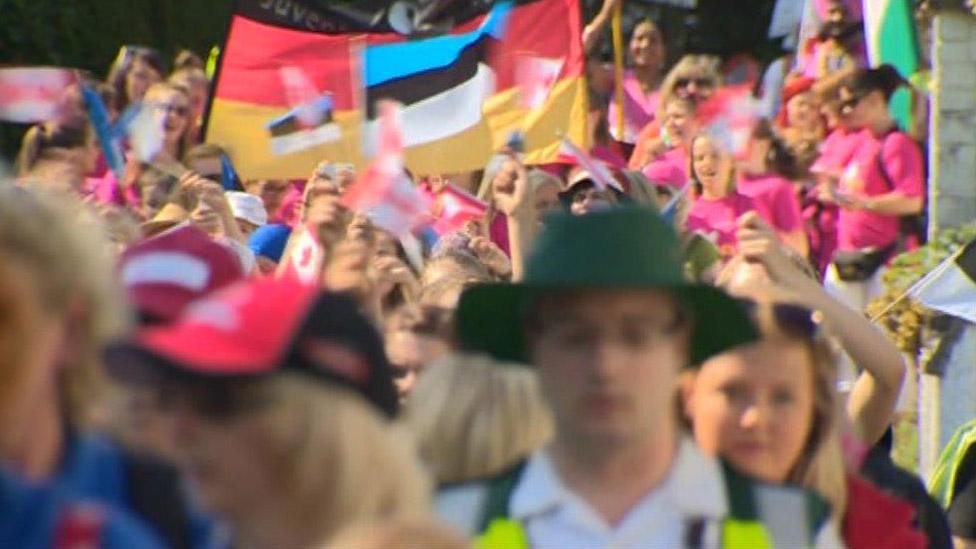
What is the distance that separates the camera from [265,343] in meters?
3.73

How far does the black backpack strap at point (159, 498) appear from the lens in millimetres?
4078

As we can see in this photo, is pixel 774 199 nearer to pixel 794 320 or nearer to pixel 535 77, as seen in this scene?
pixel 535 77

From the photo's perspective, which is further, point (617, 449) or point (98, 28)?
point (98, 28)

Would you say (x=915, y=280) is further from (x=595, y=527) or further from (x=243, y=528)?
(x=243, y=528)

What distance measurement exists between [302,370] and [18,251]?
0.41 metres

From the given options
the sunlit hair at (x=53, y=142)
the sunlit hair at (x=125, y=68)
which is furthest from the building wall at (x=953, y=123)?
the sunlit hair at (x=125, y=68)

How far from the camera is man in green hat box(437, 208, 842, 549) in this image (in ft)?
14.6

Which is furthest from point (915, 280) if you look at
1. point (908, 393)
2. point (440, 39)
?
point (440, 39)

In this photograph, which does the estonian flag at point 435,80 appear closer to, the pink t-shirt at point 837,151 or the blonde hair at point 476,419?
the pink t-shirt at point 837,151

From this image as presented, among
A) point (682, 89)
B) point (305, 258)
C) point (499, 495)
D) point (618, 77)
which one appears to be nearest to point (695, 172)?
point (682, 89)

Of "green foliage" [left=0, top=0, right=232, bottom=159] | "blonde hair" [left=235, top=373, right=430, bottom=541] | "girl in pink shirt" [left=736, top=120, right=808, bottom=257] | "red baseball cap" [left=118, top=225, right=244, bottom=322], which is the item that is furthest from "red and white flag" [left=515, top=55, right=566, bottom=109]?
"green foliage" [left=0, top=0, right=232, bottom=159]

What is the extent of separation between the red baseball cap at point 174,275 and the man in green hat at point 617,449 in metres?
0.50

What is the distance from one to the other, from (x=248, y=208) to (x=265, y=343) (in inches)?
303

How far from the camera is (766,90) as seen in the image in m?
16.0
